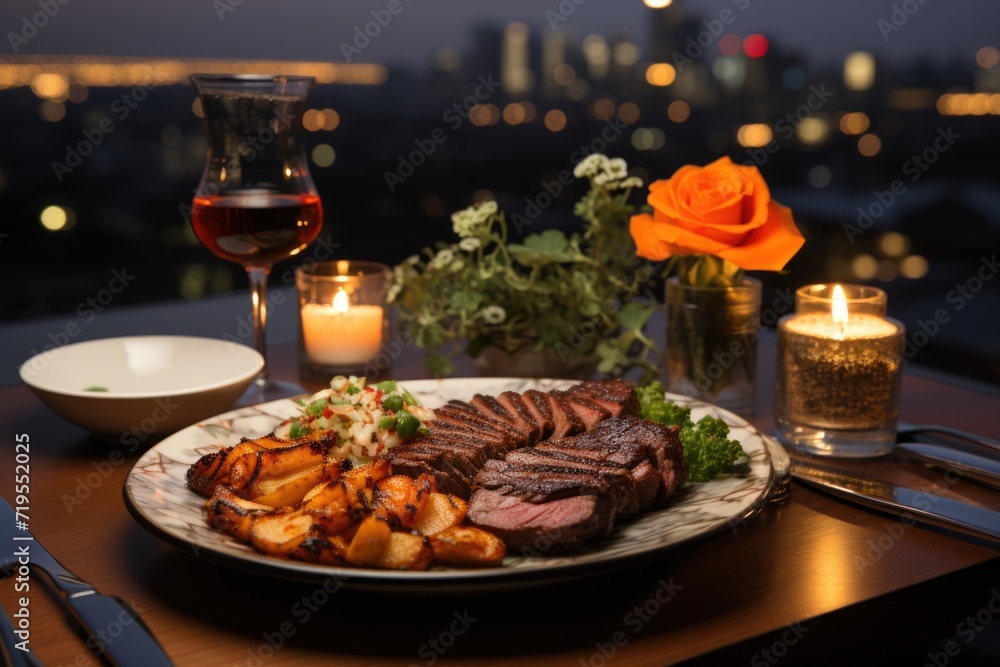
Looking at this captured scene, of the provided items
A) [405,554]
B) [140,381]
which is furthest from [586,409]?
[140,381]

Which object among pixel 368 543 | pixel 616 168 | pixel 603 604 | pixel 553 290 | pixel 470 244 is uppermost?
pixel 616 168

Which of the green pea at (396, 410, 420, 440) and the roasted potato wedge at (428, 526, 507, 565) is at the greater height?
the green pea at (396, 410, 420, 440)

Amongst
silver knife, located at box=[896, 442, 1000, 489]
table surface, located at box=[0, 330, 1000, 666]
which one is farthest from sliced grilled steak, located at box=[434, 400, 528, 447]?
silver knife, located at box=[896, 442, 1000, 489]

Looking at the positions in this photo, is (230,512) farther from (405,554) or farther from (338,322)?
(338,322)

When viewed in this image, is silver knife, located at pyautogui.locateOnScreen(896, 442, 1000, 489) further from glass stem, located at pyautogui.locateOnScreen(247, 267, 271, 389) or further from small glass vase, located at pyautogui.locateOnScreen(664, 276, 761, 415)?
glass stem, located at pyautogui.locateOnScreen(247, 267, 271, 389)

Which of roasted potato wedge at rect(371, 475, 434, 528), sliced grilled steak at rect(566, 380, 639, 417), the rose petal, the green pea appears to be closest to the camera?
roasted potato wedge at rect(371, 475, 434, 528)

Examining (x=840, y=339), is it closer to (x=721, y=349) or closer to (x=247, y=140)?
(x=721, y=349)

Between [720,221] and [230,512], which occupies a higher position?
[720,221]

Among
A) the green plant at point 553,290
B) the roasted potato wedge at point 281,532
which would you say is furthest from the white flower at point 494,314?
the roasted potato wedge at point 281,532
